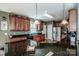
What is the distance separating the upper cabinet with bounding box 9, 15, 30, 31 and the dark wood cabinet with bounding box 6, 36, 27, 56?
198mm

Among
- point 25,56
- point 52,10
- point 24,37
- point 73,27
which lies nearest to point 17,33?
point 24,37

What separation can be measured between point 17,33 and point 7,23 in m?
0.30

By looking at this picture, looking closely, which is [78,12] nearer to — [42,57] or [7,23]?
[42,57]

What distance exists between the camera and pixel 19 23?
2.63 m

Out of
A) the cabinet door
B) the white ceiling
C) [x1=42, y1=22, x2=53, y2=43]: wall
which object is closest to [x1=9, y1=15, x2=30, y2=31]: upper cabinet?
the cabinet door

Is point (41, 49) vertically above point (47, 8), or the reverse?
point (47, 8)

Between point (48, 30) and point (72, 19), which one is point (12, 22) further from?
point (72, 19)

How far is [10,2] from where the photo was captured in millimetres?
2539

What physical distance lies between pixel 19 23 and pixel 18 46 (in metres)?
0.50

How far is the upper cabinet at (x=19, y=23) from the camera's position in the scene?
2.58 m

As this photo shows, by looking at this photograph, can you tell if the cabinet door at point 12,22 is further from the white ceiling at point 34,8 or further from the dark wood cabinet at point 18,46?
the dark wood cabinet at point 18,46

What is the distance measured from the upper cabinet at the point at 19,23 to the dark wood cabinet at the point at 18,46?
0.65ft

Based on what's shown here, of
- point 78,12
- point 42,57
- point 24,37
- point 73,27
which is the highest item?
point 78,12

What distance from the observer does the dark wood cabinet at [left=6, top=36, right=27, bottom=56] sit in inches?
102
